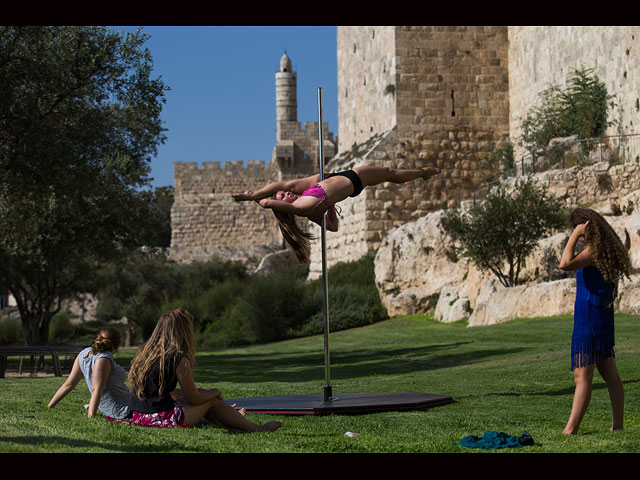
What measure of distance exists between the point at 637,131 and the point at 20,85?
39.3 ft

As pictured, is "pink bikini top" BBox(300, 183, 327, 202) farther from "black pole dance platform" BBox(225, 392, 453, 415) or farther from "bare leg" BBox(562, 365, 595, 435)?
"bare leg" BBox(562, 365, 595, 435)

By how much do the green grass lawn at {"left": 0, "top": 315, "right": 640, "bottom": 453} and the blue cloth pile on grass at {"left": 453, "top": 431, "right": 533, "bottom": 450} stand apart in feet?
0.34

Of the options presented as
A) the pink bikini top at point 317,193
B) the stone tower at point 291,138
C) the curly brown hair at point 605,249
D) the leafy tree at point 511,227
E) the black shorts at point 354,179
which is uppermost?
the stone tower at point 291,138

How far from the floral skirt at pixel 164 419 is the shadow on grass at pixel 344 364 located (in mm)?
5046

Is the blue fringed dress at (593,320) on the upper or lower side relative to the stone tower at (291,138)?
lower

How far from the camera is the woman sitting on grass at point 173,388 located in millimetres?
5315

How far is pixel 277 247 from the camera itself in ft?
121

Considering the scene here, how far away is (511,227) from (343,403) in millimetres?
10043

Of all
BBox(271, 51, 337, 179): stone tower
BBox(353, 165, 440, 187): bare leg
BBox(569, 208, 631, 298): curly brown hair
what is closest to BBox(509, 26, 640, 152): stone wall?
BBox(353, 165, 440, 187): bare leg

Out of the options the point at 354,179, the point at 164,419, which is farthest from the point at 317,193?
the point at 164,419

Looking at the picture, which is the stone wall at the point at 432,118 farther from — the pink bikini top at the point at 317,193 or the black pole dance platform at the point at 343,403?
the pink bikini top at the point at 317,193

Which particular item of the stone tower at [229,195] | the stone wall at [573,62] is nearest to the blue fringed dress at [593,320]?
the stone wall at [573,62]

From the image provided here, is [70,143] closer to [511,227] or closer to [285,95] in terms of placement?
[511,227]

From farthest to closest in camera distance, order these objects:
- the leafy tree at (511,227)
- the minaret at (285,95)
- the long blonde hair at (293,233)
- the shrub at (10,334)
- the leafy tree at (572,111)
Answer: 1. the minaret at (285,95)
2. the shrub at (10,334)
3. the leafy tree at (572,111)
4. the leafy tree at (511,227)
5. the long blonde hair at (293,233)
